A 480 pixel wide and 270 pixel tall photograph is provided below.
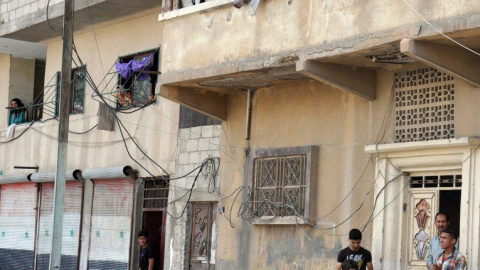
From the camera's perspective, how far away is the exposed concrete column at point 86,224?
1950 cm

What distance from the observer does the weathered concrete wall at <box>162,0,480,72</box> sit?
1128 centimetres

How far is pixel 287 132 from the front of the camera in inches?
582

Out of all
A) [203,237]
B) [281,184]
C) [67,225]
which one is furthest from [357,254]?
[67,225]

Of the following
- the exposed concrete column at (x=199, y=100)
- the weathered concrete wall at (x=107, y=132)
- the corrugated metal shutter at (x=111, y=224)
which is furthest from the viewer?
the corrugated metal shutter at (x=111, y=224)

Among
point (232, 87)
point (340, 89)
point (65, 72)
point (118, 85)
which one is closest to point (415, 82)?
point (340, 89)

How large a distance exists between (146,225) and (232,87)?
397 cm

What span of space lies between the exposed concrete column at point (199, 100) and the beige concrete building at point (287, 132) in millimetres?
22

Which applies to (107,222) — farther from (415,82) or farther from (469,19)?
(469,19)

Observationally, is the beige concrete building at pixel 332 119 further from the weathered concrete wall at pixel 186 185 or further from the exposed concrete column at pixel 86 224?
the exposed concrete column at pixel 86 224

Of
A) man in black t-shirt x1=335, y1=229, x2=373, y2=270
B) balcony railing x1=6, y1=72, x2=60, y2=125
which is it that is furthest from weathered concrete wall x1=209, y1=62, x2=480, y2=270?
balcony railing x1=6, y1=72, x2=60, y2=125

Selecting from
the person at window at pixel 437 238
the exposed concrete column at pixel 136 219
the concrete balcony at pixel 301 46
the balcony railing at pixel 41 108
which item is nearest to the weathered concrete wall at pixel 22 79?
the balcony railing at pixel 41 108

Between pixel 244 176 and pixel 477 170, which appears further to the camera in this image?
pixel 244 176

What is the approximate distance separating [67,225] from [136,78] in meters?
3.62

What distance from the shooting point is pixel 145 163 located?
18250 millimetres
